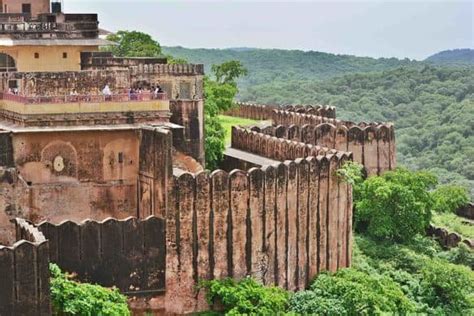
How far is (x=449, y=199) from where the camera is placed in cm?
4016

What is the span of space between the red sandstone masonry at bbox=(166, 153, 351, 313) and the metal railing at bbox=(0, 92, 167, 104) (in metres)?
3.95

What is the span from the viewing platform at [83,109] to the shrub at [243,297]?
5.44 meters

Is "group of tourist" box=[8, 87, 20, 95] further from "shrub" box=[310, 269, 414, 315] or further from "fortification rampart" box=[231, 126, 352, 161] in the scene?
"shrub" box=[310, 269, 414, 315]

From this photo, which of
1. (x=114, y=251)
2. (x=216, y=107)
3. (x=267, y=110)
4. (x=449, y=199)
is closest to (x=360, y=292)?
(x=114, y=251)

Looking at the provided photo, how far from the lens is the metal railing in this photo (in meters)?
26.0

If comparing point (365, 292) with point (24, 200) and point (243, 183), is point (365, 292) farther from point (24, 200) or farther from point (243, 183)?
point (24, 200)

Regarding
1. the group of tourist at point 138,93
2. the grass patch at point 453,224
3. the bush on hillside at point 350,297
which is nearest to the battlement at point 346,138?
the grass patch at point 453,224

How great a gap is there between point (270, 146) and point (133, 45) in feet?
66.0

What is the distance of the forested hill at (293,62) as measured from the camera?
164m

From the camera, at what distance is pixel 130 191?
26.6 metres

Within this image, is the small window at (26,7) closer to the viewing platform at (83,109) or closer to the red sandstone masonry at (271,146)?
the red sandstone masonry at (271,146)

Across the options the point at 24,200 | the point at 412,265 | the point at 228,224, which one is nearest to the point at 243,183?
the point at 228,224

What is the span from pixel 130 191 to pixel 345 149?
1237cm

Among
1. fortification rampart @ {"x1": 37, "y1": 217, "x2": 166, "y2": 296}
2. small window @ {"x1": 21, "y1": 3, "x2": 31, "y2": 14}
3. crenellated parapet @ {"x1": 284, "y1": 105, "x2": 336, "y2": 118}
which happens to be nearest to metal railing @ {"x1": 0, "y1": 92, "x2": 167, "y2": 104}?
fortification rampart @ {"x1": 37, "y1": 217, "x2": 166, "y2": 296}
